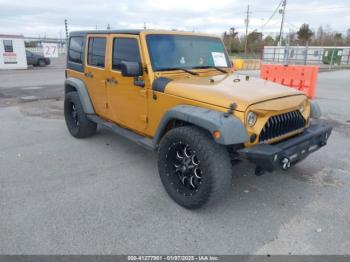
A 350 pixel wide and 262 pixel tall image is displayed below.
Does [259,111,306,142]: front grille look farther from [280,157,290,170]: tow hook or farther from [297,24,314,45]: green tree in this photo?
[297,24,314,45]: green tree

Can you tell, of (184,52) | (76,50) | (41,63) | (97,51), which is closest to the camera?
(184,52)

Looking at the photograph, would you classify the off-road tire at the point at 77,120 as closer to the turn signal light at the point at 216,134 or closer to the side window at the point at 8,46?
the turn signal light at the point at 216,134

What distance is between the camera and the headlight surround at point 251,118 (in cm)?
282

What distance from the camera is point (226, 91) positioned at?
122 inches

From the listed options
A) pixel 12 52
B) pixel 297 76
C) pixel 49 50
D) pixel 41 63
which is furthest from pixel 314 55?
pixel 12 52

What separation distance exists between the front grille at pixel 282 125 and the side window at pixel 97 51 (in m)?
2.65

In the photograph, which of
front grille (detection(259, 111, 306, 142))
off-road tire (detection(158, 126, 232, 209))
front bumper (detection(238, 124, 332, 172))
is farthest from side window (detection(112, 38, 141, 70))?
front bumper (detection(238, 124, 332, 172))

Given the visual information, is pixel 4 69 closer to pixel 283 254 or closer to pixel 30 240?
pixel 30 240

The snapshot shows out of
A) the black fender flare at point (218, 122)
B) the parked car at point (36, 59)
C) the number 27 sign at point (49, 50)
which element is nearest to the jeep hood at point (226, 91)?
the black fender flare at point (218, 122)

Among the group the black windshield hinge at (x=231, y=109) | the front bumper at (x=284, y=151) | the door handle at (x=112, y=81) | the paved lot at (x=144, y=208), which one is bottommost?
the paved lot at (x=144, y=208)

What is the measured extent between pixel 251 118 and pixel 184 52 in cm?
153

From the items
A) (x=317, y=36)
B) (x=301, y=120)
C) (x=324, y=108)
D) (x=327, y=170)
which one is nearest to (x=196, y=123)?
(x=301, y=120)

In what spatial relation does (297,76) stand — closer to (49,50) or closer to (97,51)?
(97,51)

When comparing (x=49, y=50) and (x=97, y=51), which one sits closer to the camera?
(x=97, y=51)
